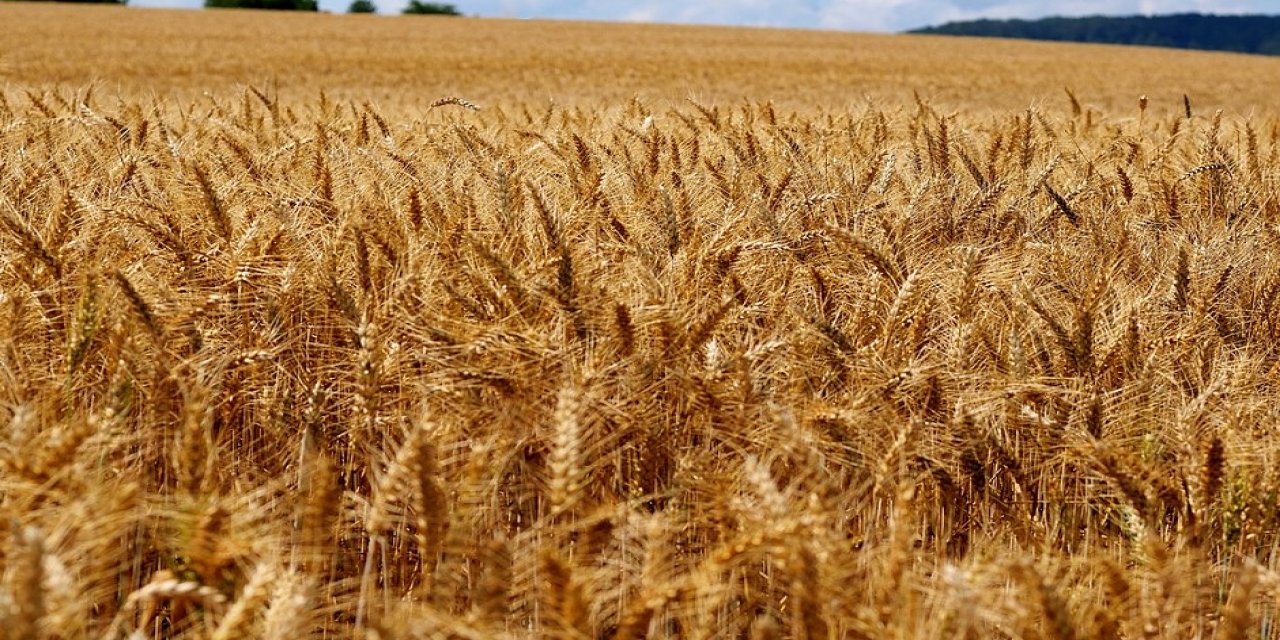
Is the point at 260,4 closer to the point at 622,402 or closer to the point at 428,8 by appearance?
the point at 428,8

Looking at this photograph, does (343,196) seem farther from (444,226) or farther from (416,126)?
(416,126)

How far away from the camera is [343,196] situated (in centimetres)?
234

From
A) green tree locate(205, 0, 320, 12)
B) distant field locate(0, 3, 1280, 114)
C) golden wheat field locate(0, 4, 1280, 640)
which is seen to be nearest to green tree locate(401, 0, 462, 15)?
green tree locate(205, 0, 320, 12)

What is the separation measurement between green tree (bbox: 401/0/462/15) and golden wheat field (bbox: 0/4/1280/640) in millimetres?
66355

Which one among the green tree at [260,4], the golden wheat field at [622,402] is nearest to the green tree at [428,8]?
the green tree at [260,4]

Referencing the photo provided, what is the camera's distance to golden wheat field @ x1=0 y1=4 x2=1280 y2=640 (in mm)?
1043

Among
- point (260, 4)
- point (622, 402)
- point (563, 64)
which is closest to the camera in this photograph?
point (622, 402)

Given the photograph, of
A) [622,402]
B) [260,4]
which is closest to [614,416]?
[622,402]

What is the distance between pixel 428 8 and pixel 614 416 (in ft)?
227

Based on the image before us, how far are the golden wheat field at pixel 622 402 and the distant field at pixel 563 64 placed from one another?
9.19 m

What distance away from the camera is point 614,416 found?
1.48m

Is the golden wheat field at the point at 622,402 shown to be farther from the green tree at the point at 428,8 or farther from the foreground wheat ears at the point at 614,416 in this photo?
the green tree at the point at 428,8

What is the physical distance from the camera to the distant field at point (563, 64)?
17.2 m

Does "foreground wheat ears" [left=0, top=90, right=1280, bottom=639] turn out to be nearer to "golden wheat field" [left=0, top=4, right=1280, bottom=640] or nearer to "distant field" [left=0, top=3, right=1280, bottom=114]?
"golden wheat field" [left=0, top=4, right=1280, bottom=640]
